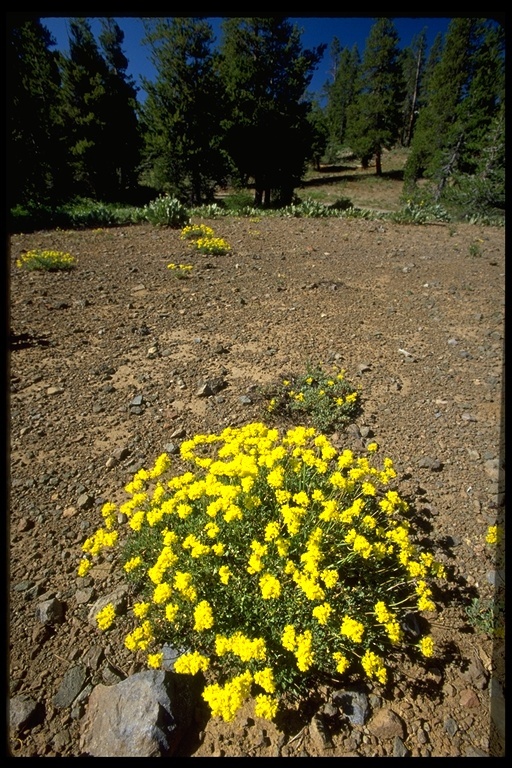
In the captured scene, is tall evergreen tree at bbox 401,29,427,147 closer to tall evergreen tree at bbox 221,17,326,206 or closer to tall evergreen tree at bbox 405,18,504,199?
tall evergreen tree at bbox 405,18,504,199

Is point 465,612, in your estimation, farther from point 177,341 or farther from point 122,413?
point 177,341

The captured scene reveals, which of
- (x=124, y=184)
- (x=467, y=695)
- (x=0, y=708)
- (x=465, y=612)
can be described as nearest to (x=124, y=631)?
(x=0, y=708)

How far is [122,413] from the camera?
4008mm

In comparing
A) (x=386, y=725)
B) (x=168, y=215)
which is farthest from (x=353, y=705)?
(x=168, y=215)

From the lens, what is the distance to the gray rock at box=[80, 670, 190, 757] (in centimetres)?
171

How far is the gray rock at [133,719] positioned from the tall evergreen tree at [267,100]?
78.7ft

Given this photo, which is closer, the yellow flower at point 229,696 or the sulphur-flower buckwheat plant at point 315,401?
the yellow flower at point 229,696

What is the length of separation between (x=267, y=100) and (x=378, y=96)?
21.4 meters

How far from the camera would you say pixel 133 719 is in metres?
1.76

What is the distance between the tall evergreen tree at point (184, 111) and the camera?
1723cm

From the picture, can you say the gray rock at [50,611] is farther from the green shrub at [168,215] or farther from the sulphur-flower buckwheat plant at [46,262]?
the green shrub at [168,215]

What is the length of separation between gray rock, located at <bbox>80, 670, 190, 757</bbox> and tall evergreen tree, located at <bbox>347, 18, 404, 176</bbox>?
43.8m

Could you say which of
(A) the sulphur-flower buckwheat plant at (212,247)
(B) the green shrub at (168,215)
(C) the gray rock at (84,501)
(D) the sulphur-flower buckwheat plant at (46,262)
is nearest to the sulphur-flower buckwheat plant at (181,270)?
(A) the sulphur-flower buckwheat plant at (212,247)

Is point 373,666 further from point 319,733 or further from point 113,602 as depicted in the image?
point 113,602
